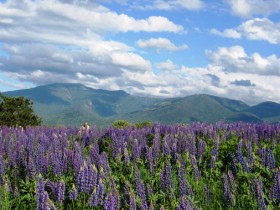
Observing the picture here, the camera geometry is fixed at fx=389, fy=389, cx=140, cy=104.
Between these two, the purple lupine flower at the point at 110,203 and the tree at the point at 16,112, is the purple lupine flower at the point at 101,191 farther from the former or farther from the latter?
the tree at the point at 16,112

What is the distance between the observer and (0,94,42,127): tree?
108ft

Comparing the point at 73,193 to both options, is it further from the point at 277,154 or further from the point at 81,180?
the point at 277,154

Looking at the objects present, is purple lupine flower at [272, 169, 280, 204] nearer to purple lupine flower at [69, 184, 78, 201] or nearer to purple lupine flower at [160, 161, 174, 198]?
purple lupine flower at [160, 161, 174, 198]

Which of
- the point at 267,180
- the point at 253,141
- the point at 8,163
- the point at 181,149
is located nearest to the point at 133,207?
the point at 267,180

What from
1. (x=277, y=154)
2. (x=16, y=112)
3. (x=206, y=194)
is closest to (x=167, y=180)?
(x=206, y=194)

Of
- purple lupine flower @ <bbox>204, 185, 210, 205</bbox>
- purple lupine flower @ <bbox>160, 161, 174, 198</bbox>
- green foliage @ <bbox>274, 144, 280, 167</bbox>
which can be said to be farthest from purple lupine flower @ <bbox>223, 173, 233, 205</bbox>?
green foliage @ <bbox>274, 144, 280, 167</bbox>

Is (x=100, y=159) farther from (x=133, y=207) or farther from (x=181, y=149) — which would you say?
(x=181, y=149)

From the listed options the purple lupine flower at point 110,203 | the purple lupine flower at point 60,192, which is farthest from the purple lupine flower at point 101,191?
the purple lupine flower at point 110,203

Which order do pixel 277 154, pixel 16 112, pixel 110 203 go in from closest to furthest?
1. pixel 110 203
2. pixel 277 154
3. pixel 16 112

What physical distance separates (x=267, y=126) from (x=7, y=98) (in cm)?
2563

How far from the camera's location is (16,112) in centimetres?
3359

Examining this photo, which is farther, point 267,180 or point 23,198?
point 267,180

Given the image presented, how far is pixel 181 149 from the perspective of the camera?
11.2 meters

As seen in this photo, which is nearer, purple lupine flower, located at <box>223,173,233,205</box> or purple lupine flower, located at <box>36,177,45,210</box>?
Result: purple lupine flower, located at <box>36,177,45,210</box>
